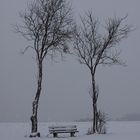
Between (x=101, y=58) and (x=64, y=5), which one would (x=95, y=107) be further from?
(x=64, y=5)

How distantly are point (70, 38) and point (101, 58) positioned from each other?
3191mm

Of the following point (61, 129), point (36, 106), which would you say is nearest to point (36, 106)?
point (36, 106)

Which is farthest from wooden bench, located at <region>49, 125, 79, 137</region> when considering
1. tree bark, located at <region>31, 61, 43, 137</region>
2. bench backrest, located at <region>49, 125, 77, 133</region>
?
tree bark, located at <region>31, 61, 43, 137</region>

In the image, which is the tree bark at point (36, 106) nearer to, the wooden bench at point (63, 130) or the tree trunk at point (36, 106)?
the tree trunk at point (36, 106)

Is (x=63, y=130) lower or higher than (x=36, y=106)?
lower

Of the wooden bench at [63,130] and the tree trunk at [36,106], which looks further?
the wooden bench at [63,130]

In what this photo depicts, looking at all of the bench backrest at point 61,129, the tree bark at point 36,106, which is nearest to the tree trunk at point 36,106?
the tree bark at point 36,106

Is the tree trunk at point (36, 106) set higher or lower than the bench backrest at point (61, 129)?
higher

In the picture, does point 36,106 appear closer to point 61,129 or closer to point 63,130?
point 61,129

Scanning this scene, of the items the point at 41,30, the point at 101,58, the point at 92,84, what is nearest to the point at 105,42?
the point at 101,58

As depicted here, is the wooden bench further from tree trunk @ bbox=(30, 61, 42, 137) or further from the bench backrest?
tree trunk @ bbox=(30, 61, 42, 137)

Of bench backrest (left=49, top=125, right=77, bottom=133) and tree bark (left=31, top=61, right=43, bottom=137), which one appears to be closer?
tree bark (left=31, top=61, right=43, bottom=137)

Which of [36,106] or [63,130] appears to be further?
[63,130]

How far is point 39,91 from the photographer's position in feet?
96.6
